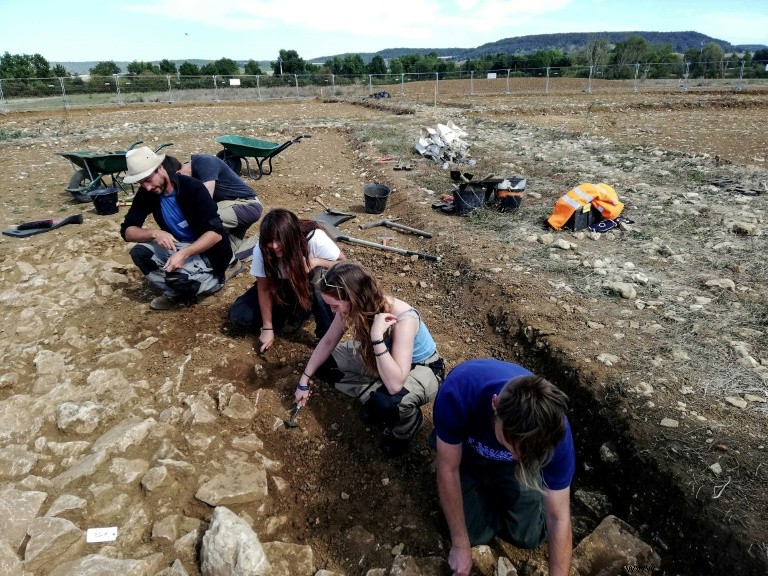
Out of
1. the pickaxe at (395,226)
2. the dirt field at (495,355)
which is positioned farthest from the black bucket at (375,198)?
the pickaxe at (395,226)

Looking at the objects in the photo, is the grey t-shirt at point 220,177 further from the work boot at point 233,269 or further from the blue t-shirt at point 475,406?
the blue t-shirt at point 475,406

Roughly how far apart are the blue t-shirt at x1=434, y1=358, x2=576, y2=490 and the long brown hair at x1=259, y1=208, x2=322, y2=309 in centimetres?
161

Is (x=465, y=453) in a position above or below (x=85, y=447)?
above

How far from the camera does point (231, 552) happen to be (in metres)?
2.20

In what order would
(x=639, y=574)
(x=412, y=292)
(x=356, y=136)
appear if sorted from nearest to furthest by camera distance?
(x=639, y=574) → (x=412, y=292) → (x=356, y=136)

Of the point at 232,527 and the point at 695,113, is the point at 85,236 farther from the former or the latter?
the point at 695,113

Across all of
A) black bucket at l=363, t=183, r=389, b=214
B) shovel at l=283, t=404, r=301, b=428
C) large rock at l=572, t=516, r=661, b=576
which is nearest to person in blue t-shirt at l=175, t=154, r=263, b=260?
black bucket at l=363, t=183, r=389, b=214

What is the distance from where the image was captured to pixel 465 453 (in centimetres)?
238

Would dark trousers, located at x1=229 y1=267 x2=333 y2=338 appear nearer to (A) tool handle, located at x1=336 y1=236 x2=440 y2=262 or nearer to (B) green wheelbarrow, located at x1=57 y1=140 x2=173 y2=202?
(A) tool handle, located at x1=336 y1=236 x2=440 y2=262

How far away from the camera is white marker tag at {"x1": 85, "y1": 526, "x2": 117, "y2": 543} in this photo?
2.30m

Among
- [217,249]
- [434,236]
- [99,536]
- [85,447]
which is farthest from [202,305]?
[434,236]

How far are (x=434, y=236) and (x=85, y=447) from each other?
3.94 m

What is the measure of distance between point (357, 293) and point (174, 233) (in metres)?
2.30

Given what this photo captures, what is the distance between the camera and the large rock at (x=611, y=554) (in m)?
2.23
